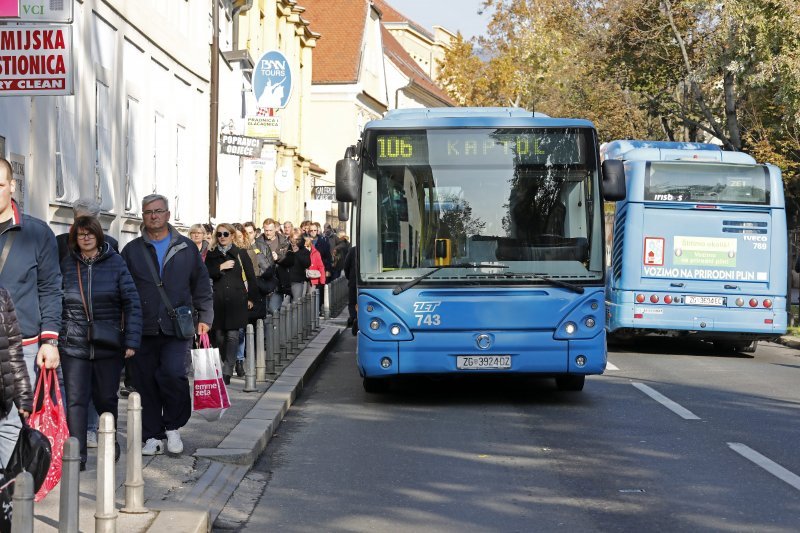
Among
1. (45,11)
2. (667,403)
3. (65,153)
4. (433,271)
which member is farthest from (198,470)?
(65,153)

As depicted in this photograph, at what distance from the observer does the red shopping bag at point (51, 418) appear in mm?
7133

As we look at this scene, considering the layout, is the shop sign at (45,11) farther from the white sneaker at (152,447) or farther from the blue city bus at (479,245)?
the blue city bus at (479,245)

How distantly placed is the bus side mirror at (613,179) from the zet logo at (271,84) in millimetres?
15715

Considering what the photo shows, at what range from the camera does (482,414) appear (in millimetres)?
13172

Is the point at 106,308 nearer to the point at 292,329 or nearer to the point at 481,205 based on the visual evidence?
the point at 481,205

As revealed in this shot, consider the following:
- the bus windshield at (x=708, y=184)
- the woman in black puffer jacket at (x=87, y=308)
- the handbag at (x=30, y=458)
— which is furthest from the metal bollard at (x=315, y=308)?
the handbag at (x=30, y=458)

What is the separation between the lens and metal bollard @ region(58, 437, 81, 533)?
593 cm

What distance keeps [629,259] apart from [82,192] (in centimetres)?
816

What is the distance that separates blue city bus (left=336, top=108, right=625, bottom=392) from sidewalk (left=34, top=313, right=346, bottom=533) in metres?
1.50

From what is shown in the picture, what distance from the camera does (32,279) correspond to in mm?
7500

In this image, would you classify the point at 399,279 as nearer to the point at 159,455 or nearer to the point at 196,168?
the point at 159,455

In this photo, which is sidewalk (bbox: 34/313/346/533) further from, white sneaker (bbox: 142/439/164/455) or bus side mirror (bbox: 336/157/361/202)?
bus side mirror (bbox: 336/157/361/202)

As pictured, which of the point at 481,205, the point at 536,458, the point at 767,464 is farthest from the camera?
the point at 481,205

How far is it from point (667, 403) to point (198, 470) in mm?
6257
